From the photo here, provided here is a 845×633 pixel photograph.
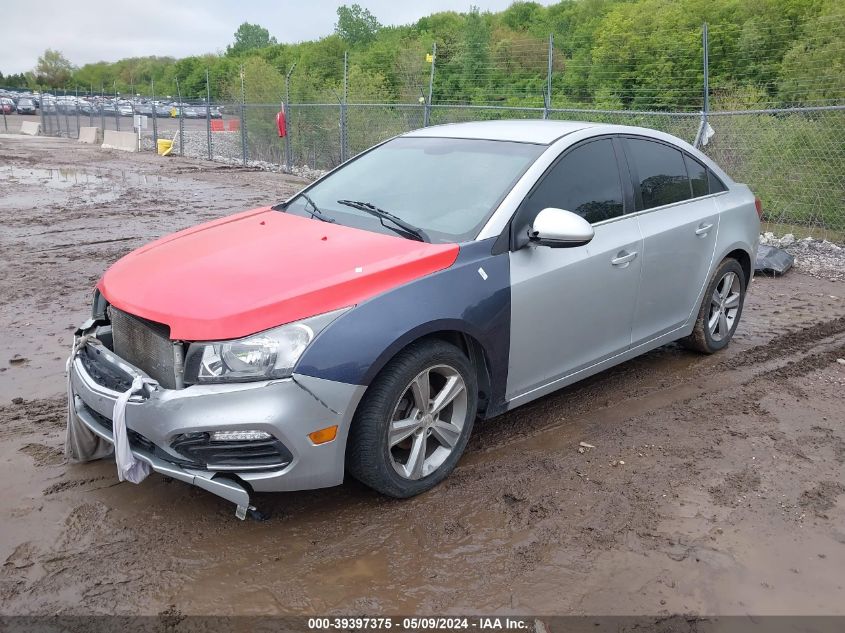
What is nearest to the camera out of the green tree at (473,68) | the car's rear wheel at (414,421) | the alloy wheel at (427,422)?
the car's rear wheel at (414,421)

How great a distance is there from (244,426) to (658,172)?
3.20 metres

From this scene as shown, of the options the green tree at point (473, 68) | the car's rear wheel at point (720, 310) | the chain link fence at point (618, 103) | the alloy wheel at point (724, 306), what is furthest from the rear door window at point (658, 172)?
the green tree at point (473, 68)

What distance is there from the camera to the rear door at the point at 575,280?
3.81 m

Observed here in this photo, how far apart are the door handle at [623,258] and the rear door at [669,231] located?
Result: 0.15m

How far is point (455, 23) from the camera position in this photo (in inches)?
2827

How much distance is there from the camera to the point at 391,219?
154 inches

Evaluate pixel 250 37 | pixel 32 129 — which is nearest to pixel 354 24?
pixel 250 37

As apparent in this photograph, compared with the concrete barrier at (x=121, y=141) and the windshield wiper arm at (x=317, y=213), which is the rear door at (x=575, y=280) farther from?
the concrete barrier at (x=121, y=141)

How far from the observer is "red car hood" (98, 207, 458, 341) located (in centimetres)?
304

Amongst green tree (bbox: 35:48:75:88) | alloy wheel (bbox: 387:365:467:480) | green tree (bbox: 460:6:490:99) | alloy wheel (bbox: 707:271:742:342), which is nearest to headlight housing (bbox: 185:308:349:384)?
alloy wheel (bbox: 387:365:467:480)

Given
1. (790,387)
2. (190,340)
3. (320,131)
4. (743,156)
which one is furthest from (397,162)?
(320,131)

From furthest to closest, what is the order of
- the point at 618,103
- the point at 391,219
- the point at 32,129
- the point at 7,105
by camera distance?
1. the point at 7,105
2. the point at 32,129
3. the point at 618,103
4. the point at 391,219

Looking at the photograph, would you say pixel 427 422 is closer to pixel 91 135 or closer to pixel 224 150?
pixel 224 150

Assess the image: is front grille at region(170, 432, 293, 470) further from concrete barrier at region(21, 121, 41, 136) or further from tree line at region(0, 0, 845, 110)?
concrete barrier at region(21, 121, 41, 136)
